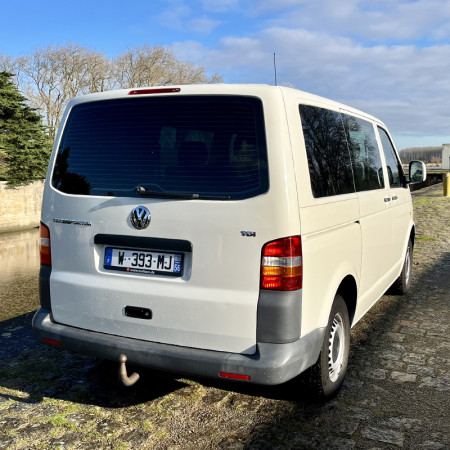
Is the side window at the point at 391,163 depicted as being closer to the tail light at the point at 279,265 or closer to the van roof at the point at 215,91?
the van roof at the point at 215,91

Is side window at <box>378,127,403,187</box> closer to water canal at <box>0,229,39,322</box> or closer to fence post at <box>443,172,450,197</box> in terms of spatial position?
water canal at <box>0,229,39,322</box>

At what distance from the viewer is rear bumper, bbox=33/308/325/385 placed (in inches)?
108

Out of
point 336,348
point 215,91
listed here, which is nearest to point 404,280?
point 336,348

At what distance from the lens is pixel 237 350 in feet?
9.18

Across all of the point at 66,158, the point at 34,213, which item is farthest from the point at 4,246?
the point at 66,158

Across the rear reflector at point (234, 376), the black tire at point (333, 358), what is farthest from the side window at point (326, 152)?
the rear reflector at point (234, 376)

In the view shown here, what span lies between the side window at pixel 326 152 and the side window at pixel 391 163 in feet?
4.57

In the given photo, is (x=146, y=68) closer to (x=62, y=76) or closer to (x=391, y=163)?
(x=62, y=76)

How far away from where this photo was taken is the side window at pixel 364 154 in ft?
12.9

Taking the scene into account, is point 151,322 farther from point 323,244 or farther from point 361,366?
point 361,366

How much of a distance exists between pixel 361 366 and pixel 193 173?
2.22 m

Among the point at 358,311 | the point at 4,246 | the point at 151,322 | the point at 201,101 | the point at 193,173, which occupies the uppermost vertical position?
the point at 201,101

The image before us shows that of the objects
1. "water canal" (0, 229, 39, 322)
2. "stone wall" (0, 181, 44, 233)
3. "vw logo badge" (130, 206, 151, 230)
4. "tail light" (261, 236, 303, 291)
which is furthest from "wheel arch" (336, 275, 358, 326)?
"stone wall" (0, 181, 44, 233)

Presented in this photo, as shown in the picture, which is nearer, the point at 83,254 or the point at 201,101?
the point at 201,101
